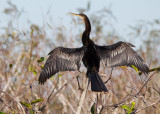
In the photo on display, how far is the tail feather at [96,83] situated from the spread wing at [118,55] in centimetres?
34

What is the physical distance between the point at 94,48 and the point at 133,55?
25.3 inches

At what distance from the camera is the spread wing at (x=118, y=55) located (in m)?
4.54

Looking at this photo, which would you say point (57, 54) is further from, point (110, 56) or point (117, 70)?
point (117, 70)

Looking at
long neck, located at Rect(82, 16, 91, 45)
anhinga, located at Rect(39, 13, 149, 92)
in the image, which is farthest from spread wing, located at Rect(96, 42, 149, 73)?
long neck, located at Rect(82, 16, 91, 45)

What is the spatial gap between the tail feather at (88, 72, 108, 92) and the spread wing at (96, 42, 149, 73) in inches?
13.3

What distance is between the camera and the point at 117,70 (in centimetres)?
609

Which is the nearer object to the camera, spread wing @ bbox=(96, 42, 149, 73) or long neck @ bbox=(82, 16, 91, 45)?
spread wing @ bbox=(96, 42, 149, 73)

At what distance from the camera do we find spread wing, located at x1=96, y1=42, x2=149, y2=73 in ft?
14.9

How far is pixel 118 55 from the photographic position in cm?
464

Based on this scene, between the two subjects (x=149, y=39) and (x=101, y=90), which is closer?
(x=101, y=90)

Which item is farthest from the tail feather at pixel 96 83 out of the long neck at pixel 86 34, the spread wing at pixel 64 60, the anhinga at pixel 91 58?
the long neck at pixel 86 34

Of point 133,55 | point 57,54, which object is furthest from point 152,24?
point 57,54

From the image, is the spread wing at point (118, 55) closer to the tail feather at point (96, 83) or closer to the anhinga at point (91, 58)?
the anhinga at point (91, 58)

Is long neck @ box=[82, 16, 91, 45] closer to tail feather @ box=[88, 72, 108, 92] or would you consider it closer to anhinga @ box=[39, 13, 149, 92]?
anhinga @ box=[39, 13, 149, 92]
